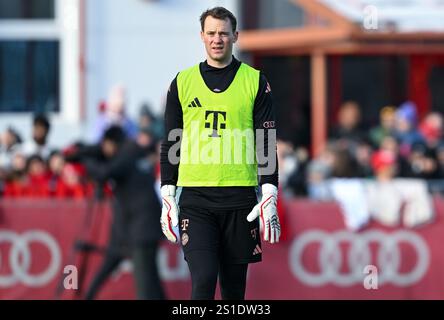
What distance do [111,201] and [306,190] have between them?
2.27 m

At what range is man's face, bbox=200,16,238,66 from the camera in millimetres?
7785

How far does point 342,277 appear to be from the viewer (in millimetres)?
13406

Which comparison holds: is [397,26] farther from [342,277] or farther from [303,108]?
[342,277]

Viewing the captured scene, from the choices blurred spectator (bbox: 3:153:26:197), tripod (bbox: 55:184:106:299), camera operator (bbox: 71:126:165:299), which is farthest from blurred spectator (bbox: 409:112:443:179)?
blurred spectator (bbox: 3:153:26:197)

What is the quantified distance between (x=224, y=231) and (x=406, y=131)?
7.72m

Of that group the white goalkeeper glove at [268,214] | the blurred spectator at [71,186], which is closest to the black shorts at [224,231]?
the white goalkeeper glove at [268,214]

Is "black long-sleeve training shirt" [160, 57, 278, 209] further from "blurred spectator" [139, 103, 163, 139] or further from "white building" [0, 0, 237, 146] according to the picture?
"white building" [0, 0, 237, 146]

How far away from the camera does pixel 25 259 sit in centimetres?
1312

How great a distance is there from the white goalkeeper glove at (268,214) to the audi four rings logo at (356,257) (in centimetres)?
564

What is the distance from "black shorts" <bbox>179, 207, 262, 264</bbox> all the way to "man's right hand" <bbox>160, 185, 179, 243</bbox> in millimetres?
71

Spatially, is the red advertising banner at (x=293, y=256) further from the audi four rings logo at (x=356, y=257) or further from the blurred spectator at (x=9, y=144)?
the blurred spectator at (x=9, y=144)

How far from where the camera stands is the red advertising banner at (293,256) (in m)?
13.2

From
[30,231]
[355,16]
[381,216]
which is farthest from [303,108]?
[30,231]
